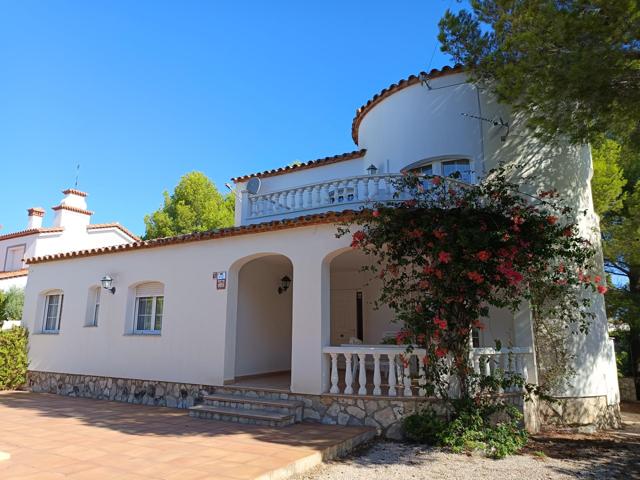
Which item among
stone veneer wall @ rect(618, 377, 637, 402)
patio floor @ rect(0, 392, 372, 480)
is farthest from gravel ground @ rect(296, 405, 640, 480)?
stone veneer wall @ rect(618, 377, 637, 402)

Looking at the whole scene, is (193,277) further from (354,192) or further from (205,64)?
(205,64)

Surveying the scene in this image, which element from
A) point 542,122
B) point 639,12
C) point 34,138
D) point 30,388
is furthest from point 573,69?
point 30,388

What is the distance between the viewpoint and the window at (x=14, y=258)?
24850mm

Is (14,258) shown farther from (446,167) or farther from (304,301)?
(446,167)

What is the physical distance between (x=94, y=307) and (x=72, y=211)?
14386 mm

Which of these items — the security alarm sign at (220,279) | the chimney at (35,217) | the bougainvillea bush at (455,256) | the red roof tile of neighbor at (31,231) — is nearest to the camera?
the bougainvillea bush at (455,256)

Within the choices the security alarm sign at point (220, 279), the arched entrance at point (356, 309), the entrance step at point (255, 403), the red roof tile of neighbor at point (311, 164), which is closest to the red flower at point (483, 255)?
the entrance step at point (255, 403)

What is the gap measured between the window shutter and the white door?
5.02m

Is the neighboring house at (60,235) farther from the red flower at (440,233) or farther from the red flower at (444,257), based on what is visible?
the red flower at (444,257)

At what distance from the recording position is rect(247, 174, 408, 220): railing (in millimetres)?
9656

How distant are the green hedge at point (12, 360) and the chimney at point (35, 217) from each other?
15.6 metres

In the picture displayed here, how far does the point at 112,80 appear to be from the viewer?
475 inches

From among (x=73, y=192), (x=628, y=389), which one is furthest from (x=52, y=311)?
(x=628, y=389)

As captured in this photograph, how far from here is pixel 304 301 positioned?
29.4 feet
